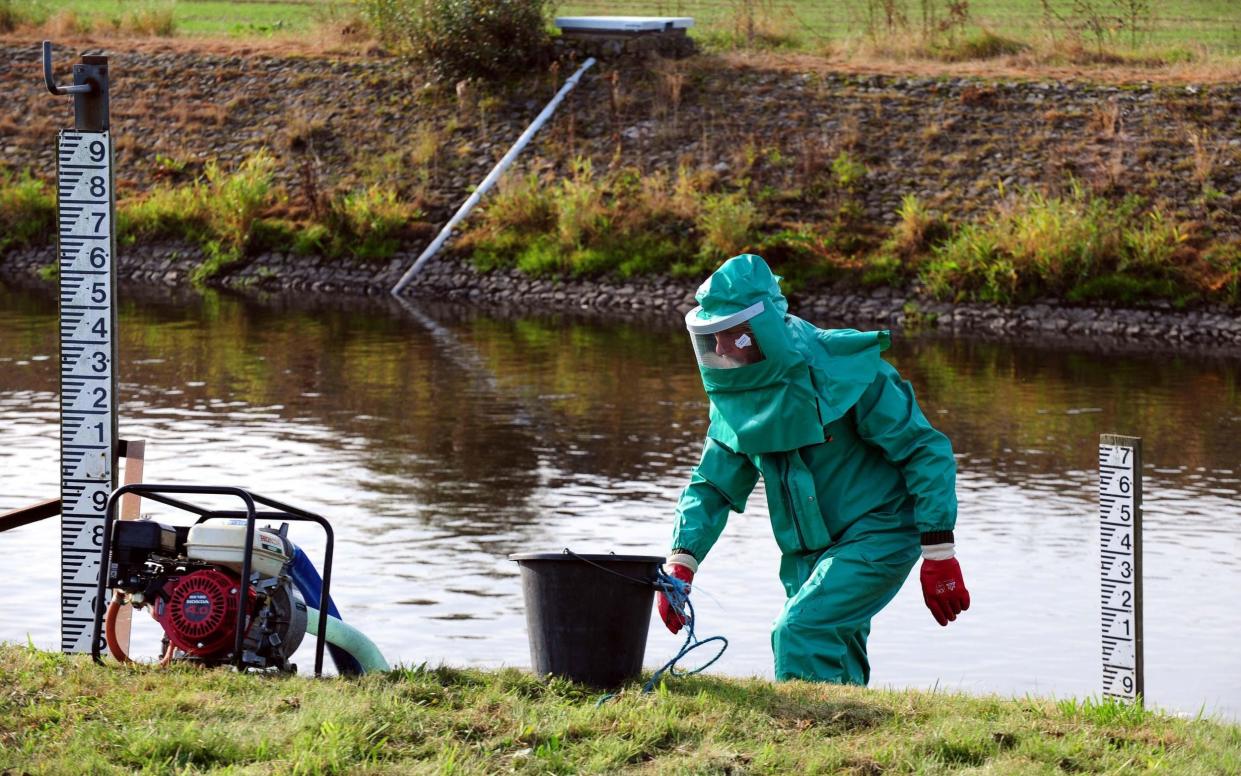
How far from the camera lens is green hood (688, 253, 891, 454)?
7402 mm

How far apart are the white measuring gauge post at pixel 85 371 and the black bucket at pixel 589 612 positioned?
7.60 feet

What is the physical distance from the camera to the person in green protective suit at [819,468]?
740 centimetres

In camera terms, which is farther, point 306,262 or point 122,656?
point 306,262

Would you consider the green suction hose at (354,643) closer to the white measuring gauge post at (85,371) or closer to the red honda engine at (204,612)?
the red honda engine at (204,612)

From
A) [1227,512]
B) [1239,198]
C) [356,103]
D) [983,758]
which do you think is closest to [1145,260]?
[1239,198]

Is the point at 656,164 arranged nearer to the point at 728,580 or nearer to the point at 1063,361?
the point at 1063,361

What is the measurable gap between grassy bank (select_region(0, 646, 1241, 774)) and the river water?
82.5 inches

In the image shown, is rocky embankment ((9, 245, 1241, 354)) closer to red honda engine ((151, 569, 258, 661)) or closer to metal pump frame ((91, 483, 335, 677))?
metal pump frame ((91, 483, 335, 677))

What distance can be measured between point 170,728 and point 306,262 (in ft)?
80.9

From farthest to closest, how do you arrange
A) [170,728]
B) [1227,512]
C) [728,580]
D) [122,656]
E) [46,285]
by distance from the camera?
1. [46,285]
2. [1227,512]
3. [728,580]
4. [122,656]
5. [170,728]

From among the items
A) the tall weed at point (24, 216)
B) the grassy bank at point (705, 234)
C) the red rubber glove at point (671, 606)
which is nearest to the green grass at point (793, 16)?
the grassy bank at point (705, 234)

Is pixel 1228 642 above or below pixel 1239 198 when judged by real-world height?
below

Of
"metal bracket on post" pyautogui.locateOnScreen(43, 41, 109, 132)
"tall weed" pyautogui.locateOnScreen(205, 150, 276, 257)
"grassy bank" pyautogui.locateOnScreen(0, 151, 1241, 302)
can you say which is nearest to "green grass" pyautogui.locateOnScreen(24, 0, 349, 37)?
"tall weed" pyautogui.locateOnScreen(205, 150, 276, 257)

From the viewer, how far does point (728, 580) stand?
1173cm
